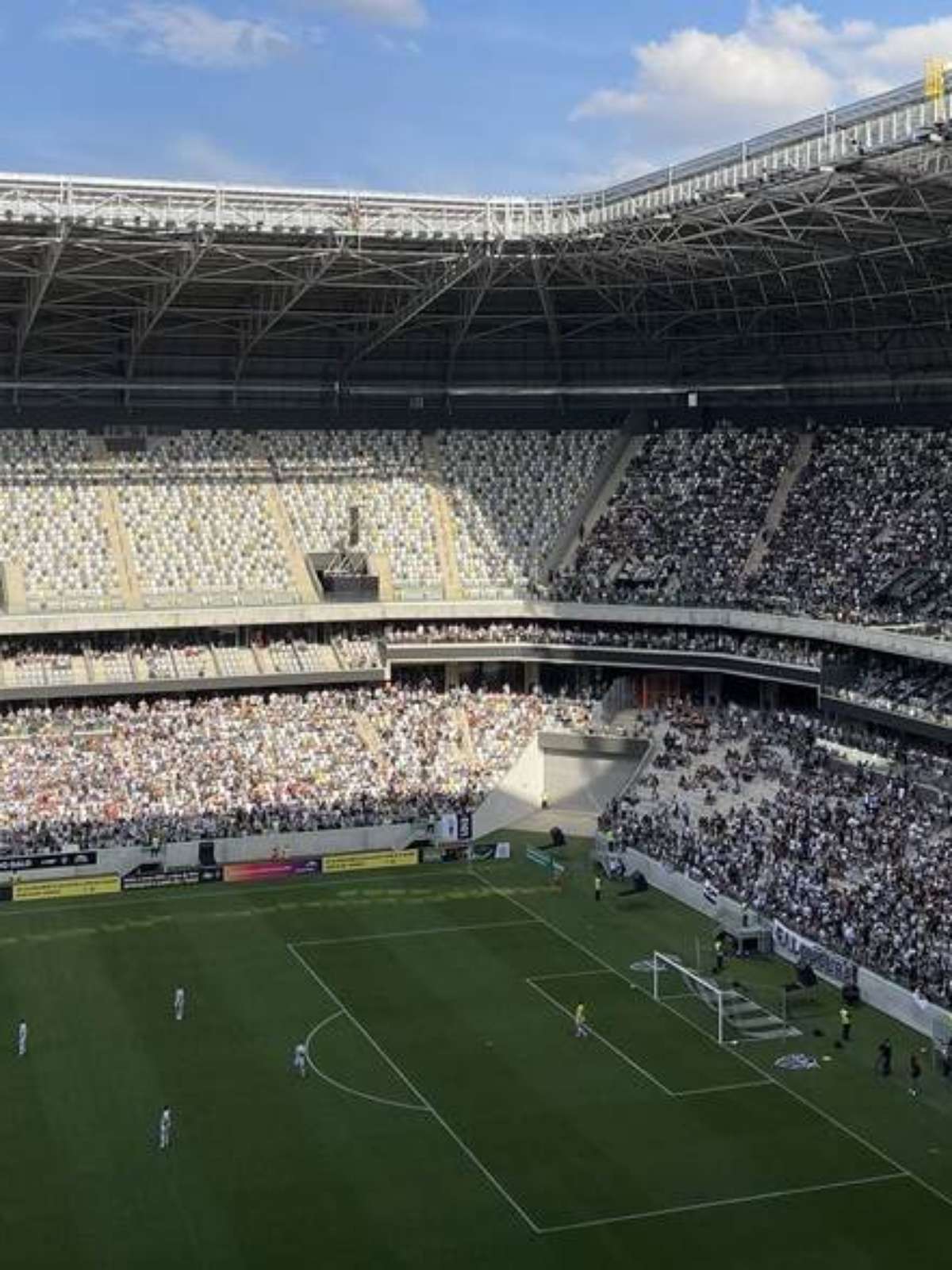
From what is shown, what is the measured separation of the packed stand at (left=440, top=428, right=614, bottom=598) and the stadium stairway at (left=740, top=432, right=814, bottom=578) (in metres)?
8.73

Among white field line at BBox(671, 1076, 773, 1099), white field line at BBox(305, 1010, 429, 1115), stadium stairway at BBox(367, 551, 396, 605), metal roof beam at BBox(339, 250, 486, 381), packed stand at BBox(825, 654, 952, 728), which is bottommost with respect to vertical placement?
white field line at BBox(671, 1076, 773, 1099)

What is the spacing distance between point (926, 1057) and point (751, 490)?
36762 mm

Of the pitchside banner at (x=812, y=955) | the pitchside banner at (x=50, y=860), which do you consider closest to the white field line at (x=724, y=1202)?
the pitchside banner at (x=812, y=955)

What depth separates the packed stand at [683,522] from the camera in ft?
215

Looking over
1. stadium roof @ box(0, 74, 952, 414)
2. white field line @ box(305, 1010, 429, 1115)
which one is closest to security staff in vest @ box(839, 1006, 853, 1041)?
white field line @ box(305, 1010, 429, 1115)

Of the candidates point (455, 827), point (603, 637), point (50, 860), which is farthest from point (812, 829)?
point (50, 860)

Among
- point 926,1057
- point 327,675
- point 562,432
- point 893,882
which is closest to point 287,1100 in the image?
point 926,1057

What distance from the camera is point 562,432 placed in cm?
7450

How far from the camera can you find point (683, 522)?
6862 centimetres

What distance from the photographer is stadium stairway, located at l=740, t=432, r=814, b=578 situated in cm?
6494

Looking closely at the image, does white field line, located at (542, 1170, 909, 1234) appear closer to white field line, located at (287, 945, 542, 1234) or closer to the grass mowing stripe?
white field line, located at (287, 945, 542, 1234)

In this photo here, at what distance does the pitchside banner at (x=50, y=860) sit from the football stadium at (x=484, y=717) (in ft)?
1.02

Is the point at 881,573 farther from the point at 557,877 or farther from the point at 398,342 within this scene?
the point at 398,342

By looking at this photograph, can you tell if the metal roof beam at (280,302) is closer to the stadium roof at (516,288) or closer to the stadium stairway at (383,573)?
the stadium roof at (516,288)
